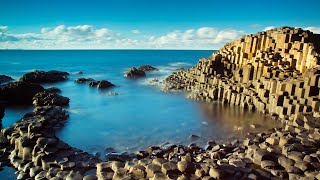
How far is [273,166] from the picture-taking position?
6258mm

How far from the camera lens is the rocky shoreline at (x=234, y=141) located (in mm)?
6191

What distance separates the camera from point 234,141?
31.3ft

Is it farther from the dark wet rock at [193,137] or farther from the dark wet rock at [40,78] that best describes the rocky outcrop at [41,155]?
the dark wet rock at [40,78]

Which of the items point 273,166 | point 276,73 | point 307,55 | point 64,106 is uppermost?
point 307,55

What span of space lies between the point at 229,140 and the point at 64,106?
945cm

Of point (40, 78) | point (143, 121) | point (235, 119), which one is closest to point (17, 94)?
point (143, 121)

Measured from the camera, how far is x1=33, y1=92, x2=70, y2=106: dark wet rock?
1566 cm

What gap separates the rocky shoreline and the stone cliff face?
0.04 meters

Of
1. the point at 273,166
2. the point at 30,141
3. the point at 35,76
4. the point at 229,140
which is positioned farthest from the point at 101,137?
the point at 35,76

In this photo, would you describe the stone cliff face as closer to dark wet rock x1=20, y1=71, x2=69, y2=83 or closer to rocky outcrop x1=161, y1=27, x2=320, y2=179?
rocky outcrop x1=161, y1=27, x2=320, y2=179

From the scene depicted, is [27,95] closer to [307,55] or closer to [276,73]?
[276,73]

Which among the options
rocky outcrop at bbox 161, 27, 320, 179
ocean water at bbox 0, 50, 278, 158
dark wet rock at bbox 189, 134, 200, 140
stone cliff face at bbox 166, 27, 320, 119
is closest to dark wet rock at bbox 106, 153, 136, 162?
ocean water at bbox 0, 50, 278, 158

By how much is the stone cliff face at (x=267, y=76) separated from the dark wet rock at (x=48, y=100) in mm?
7201

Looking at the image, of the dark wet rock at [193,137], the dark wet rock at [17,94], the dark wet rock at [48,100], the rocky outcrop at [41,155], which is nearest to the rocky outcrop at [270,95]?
the dark wet rock at [193,137]
